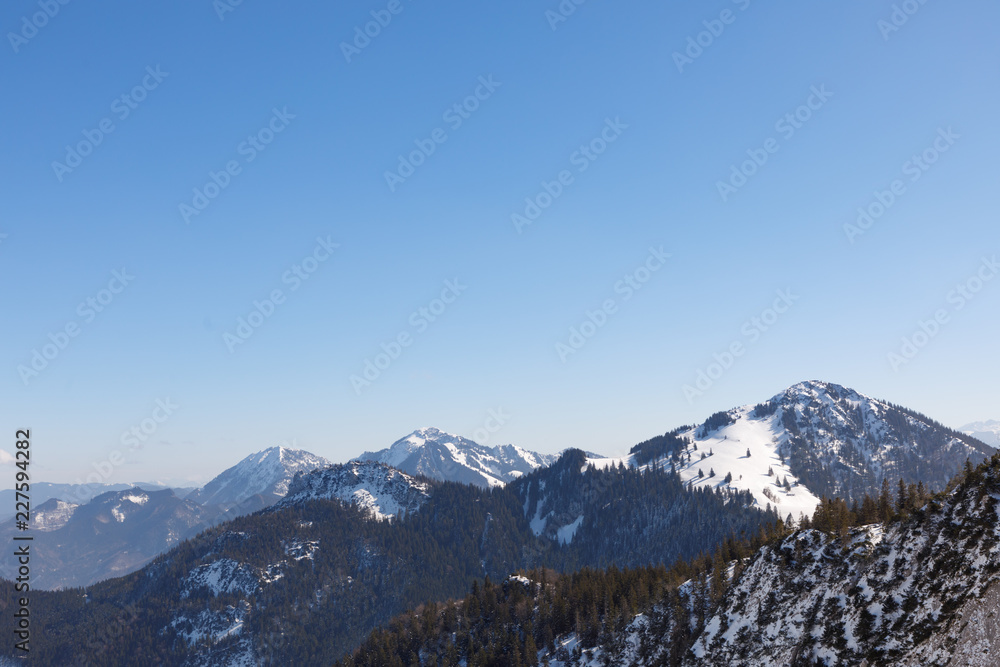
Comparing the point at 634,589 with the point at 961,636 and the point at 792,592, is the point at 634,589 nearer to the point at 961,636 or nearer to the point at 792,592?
the point at 792,592

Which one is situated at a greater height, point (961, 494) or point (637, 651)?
point (961, 494)

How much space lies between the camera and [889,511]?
326 ft

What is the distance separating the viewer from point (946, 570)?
225 feet

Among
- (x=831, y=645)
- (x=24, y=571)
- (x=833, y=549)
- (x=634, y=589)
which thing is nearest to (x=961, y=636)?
(x=831, y=645)

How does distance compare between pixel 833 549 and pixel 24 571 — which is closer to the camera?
pixel 833 549

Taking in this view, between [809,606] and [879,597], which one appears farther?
[809,606]

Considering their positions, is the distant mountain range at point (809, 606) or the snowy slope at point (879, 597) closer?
the snowy slope at point (879, 597)

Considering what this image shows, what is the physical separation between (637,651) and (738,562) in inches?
1217

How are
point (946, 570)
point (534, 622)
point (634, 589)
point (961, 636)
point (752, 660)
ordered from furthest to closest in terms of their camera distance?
point (534, 622) < point (634, 589) < point (752, 660) < point (946, 570) < point (961, 636)

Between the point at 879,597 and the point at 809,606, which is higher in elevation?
the point at 879,597

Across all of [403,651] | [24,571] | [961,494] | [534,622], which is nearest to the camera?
[961,494]

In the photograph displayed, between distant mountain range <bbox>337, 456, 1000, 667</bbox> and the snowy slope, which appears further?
distant mountain range <bbox>337, 456, 1000, 667</bbox>

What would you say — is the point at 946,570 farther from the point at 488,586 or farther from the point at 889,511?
the point at 488,586

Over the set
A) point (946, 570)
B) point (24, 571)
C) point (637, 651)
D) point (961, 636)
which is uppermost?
point (24, 571)
